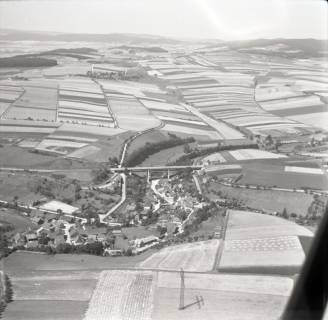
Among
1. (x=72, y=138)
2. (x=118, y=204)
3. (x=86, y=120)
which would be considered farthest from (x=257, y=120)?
(x=118, y=204)

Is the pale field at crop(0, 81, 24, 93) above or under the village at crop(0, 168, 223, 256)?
above

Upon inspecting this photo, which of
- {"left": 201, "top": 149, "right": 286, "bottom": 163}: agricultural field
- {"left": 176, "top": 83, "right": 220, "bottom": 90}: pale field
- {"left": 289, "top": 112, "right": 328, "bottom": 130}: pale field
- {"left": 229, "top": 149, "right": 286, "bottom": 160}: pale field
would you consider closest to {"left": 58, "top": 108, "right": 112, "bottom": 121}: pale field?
{"left": 201, "top": 149, "right": 286, "bottom": 163}: agricultural field

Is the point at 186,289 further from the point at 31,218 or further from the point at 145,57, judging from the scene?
the point at 145,57

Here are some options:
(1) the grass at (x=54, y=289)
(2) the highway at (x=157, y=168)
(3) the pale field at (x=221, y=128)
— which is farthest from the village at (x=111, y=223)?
(3) the pale field at (x=221, y=128)

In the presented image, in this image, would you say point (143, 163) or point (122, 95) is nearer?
point (143, 163)

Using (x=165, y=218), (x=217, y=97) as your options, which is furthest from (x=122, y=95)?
(x=165, y=218)

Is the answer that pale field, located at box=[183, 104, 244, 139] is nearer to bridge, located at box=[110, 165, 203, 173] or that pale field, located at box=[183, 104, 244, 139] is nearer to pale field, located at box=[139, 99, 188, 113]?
pale field, located at box=[139, 99, 188, 113]
